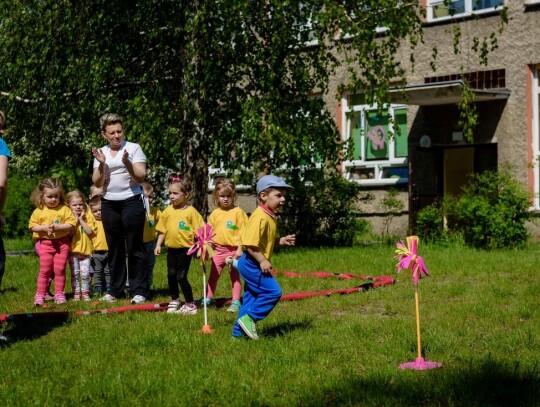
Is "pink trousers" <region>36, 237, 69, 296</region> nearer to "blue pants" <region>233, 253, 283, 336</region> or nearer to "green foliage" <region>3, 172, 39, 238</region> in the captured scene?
"blue pants" <region>233, 253, 283, 336</region>

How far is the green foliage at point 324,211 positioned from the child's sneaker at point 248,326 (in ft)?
42.6

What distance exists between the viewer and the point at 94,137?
1980 cm

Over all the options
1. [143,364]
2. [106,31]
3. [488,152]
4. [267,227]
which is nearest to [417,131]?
[488,152]

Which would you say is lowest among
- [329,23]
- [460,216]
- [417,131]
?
[460,216]

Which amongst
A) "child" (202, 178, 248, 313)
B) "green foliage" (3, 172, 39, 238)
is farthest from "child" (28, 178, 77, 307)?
"green foliage" (3, 172, 39, 238)

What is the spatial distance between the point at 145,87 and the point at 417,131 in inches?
327

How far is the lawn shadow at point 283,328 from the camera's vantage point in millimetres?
8211

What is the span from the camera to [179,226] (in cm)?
994

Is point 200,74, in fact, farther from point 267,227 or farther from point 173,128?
point 267,227

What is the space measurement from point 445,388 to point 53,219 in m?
6.49

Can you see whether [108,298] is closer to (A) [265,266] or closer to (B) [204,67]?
(A) [265,266]

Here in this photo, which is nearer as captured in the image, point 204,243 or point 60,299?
point 204,243

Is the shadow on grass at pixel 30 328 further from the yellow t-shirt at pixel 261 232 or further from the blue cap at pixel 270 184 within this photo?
the blue cap at pixel 270 184

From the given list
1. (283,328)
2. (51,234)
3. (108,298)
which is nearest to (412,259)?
(283,328)
